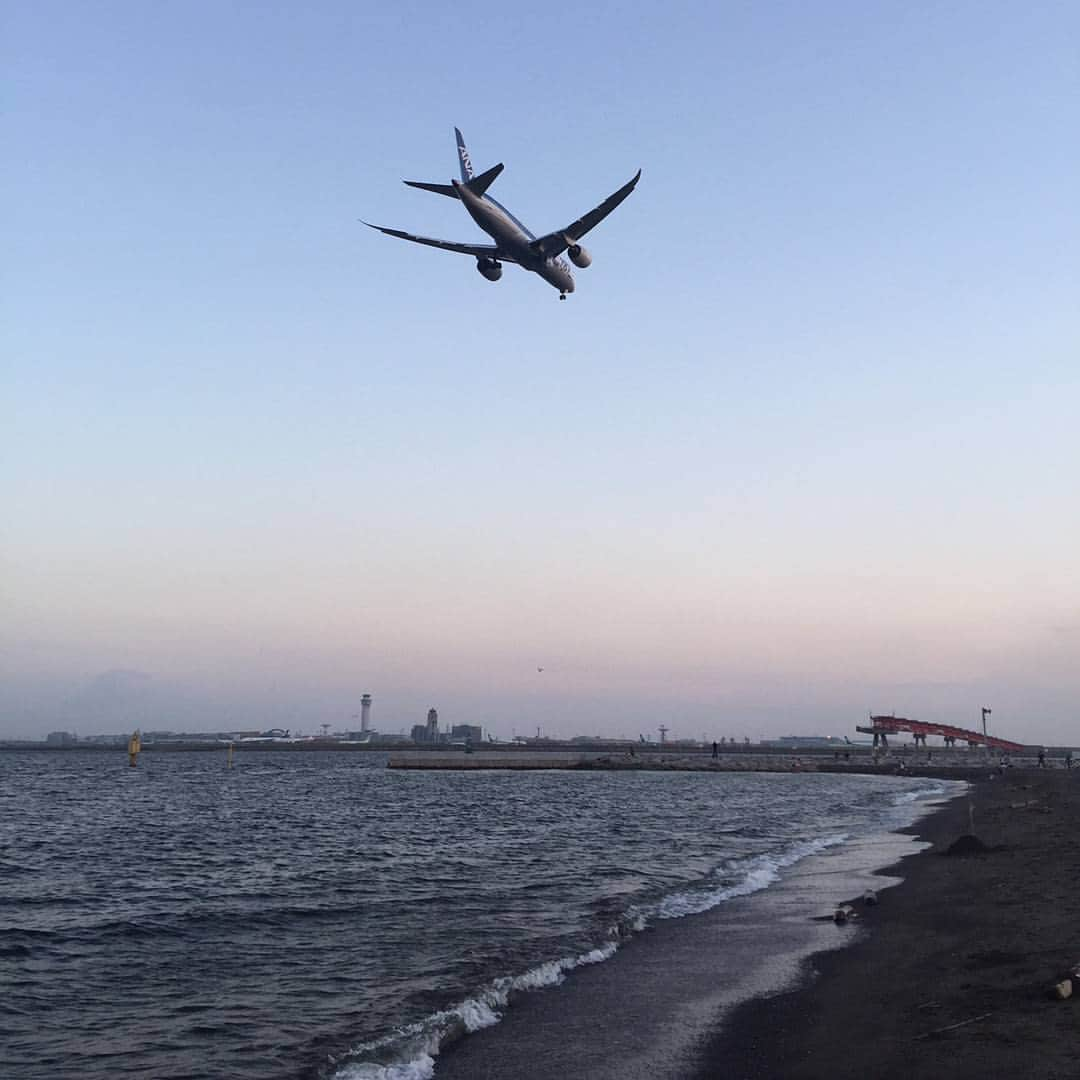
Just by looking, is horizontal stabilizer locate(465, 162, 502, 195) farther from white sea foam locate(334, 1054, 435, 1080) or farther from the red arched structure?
the red arched structure

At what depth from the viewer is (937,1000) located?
15.0 meters

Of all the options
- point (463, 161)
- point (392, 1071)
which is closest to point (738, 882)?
point (392, 1071)

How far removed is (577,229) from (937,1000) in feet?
119

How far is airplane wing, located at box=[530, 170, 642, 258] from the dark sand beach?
29.7 m

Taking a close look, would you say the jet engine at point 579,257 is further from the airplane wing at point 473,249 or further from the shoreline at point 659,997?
the shoreline at point 659,997

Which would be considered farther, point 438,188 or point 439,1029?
point 438,188

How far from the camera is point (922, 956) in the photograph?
1855 cm

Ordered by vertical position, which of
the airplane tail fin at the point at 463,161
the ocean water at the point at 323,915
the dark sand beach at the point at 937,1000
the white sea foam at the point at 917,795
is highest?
the airplane tail fin at the point at 463,161

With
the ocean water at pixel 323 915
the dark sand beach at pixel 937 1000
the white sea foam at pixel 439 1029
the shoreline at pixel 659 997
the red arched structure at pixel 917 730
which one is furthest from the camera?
the red arched structure at pixel 917 730

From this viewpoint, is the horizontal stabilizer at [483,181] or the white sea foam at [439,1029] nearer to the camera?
the white sea foam at [439,1029]

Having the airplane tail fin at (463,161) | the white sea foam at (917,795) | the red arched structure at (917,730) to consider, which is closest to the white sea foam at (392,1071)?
the airplane tail fin at (463,161)

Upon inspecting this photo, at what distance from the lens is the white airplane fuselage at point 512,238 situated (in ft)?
138

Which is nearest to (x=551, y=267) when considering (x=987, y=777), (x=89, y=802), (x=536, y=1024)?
(x=536, y=1024)

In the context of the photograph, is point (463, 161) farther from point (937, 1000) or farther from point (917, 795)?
point (917, 795)
